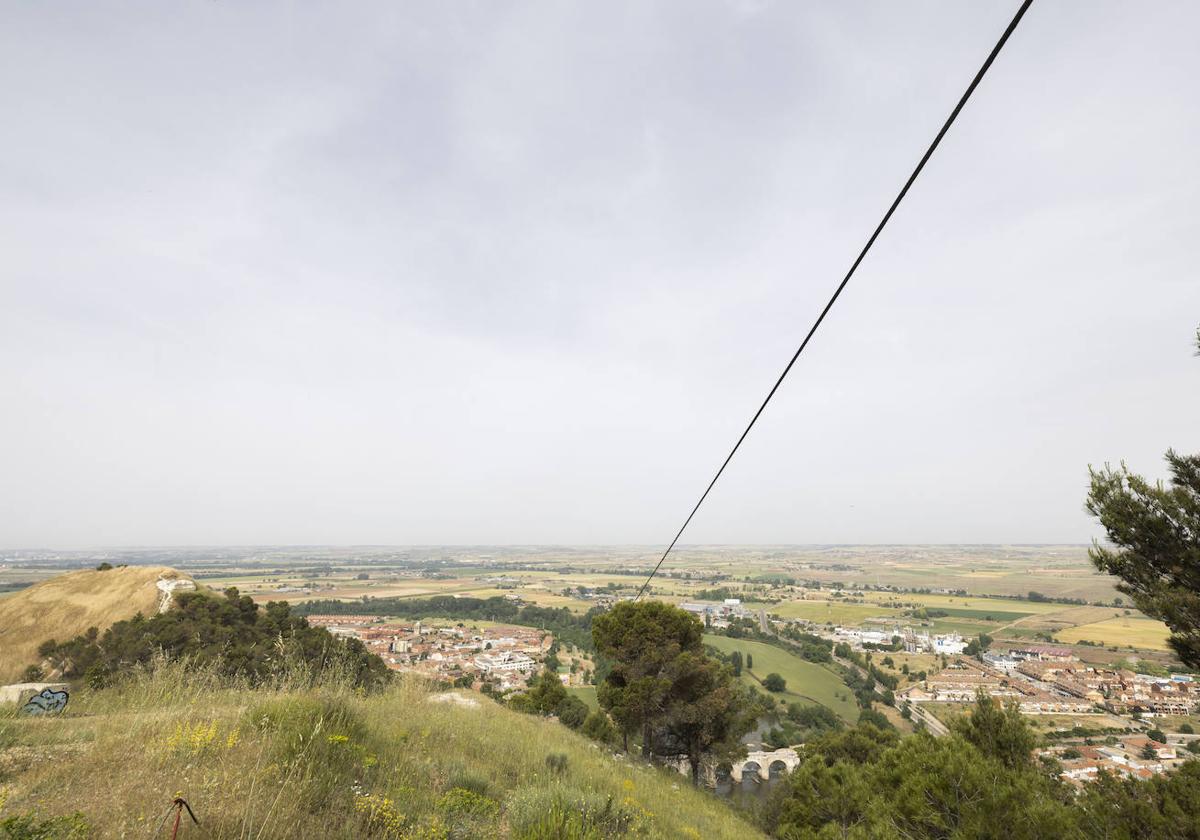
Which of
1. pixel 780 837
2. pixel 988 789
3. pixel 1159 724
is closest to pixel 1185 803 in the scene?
pixel 988 789

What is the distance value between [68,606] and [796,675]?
5303 cm

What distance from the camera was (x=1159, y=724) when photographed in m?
21.5

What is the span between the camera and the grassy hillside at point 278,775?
293 cm

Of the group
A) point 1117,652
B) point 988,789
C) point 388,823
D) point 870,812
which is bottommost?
point 1117,652

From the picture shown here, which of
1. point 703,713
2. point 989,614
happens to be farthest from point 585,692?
point 989,614

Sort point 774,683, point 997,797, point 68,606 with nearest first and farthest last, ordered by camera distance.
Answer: point 997,797, point 68,606, point 774,683

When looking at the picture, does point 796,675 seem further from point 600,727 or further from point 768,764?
point 600,727

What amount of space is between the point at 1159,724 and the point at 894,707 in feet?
60.2

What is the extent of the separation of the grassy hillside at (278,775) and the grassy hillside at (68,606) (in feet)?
33.4

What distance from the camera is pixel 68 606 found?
44.7ft

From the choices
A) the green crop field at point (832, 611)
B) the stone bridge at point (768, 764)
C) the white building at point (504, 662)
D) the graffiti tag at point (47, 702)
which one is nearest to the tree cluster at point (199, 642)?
the graffiti tag at point (47, 702)

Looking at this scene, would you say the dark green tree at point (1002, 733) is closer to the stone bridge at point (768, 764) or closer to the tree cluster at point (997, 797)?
the tree cluster at point (997, 797)

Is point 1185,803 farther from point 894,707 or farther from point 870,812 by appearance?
point 894,707

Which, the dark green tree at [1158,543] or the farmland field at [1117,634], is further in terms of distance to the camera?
the farmland field at [1117,634]
